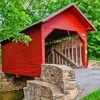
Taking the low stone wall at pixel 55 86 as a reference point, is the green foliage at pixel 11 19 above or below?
above

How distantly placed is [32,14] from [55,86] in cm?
2666

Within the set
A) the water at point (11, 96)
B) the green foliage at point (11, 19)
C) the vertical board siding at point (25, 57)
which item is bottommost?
the water at point (11, 96)

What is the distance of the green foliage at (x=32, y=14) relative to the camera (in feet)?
57.0

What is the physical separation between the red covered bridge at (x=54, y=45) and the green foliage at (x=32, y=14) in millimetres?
1065

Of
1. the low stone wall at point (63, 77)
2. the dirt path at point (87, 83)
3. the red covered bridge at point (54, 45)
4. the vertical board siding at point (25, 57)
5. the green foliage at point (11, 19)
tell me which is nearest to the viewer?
the low stone wall at point (63, 77)

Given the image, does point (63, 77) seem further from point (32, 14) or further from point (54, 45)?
point (32, 14)

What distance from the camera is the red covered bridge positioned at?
1967 cm

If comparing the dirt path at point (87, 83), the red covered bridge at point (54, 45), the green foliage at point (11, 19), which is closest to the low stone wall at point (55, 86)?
the dirt path at point (87, 83)

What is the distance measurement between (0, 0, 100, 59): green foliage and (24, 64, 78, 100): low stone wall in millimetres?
2945

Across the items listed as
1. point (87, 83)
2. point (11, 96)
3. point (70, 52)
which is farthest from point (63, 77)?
point (11, 96)

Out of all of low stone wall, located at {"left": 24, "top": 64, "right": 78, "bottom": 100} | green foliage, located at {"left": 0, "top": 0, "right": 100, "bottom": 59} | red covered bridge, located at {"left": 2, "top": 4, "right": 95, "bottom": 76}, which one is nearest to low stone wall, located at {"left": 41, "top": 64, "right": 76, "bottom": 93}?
low stone wall, located at {"left": 24, "top": 64, "right": 78, "bottom": 100}

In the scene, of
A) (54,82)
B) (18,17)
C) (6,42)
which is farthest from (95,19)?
(54,82)

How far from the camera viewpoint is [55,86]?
549 inches

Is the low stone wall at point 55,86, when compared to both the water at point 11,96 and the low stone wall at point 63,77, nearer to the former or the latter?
the low stone wall at point 63,77
